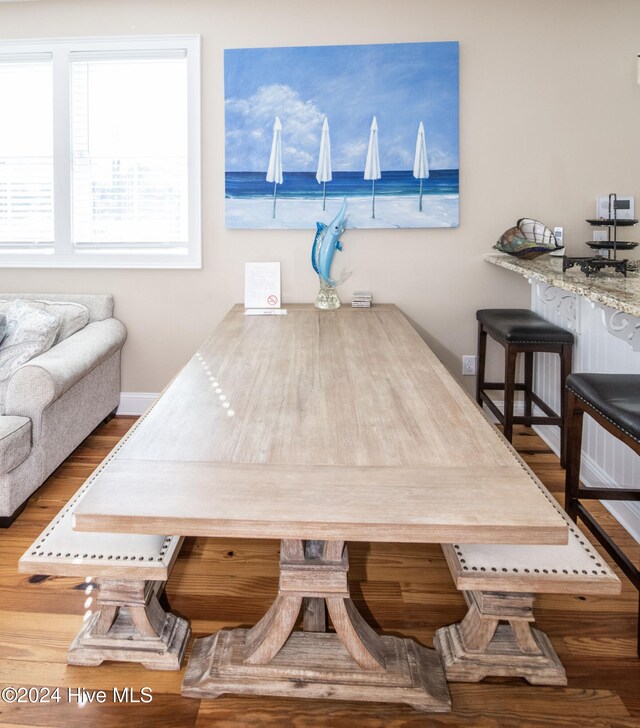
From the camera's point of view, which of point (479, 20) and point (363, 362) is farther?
point (479, 20)

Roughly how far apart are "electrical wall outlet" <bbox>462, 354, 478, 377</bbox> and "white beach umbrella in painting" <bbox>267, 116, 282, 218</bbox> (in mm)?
1426

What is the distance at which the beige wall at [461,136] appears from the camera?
3207 millimetres

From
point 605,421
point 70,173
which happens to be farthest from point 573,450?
point 70,173

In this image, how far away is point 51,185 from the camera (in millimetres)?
3471

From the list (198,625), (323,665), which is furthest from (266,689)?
(198,625)

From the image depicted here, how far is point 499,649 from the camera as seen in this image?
1.56 metres

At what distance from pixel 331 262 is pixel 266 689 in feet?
7.47

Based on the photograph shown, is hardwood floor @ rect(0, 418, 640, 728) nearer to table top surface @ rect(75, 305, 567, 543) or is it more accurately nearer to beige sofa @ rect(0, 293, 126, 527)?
beige sofa @ rect(0, 293, 126, 527)

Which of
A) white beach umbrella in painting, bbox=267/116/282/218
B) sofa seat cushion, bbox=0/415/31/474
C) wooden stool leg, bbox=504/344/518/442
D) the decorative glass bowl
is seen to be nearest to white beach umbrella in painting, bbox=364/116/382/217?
white beach umbrella in painting, bbox=267/116/282/218

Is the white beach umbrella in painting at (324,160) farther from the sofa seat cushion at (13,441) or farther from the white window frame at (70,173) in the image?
the sofa seat cushion at (13,441)

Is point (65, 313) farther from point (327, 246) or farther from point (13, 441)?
point (327, 246)

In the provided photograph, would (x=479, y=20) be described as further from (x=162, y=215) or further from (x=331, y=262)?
(x=162, y=215)

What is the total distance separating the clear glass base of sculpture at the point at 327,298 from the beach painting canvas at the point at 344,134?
40 cm

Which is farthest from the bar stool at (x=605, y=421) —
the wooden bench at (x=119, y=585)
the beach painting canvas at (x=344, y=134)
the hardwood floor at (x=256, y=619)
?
the beach painting canvas at (x=344, y=134)
